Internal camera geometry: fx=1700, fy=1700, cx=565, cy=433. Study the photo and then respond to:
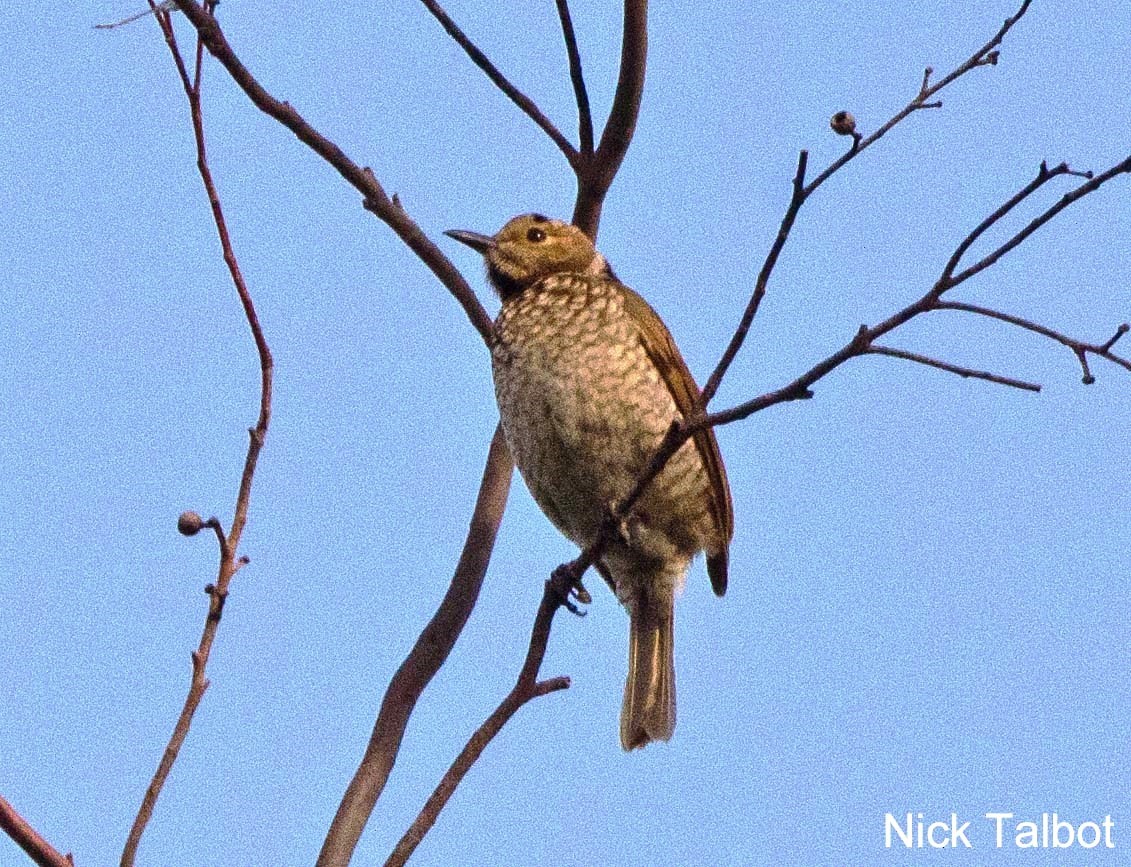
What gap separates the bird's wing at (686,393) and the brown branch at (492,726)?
6.72 ft

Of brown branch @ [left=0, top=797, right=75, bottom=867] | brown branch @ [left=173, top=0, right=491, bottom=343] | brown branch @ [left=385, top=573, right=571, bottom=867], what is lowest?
brown branch @ [left=0, top=797, right=75, bottom=867]

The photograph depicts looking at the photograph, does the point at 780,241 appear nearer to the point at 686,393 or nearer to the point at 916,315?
the point at 916,315

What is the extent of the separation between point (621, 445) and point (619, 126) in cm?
107

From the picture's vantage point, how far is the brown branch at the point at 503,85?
16.1 ft

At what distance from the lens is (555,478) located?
547cm

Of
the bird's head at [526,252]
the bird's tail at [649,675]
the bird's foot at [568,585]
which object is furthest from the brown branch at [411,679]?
the bird's head at [526,252]

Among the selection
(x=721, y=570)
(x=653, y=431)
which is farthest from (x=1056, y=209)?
(x=721, y=570)

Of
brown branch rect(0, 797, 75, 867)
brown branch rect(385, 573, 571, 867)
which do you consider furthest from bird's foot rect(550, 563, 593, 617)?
brown branch rect(0, 797, 75, 867)

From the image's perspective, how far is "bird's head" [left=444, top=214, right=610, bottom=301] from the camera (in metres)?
6.46

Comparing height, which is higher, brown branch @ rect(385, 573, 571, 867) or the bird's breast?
the bird's breast

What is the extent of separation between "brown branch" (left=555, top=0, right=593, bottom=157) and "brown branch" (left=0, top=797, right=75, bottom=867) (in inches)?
114

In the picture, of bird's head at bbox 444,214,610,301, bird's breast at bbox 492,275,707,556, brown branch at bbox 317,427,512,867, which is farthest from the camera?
bird's head at bbox 444,214,610,301

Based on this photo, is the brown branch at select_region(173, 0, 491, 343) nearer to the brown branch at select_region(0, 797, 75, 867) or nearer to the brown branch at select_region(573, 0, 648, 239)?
the brown branch at select_region(573, 0, 648, 239)

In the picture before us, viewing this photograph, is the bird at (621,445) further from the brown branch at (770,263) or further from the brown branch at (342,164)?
the brown branch at (770,263)
